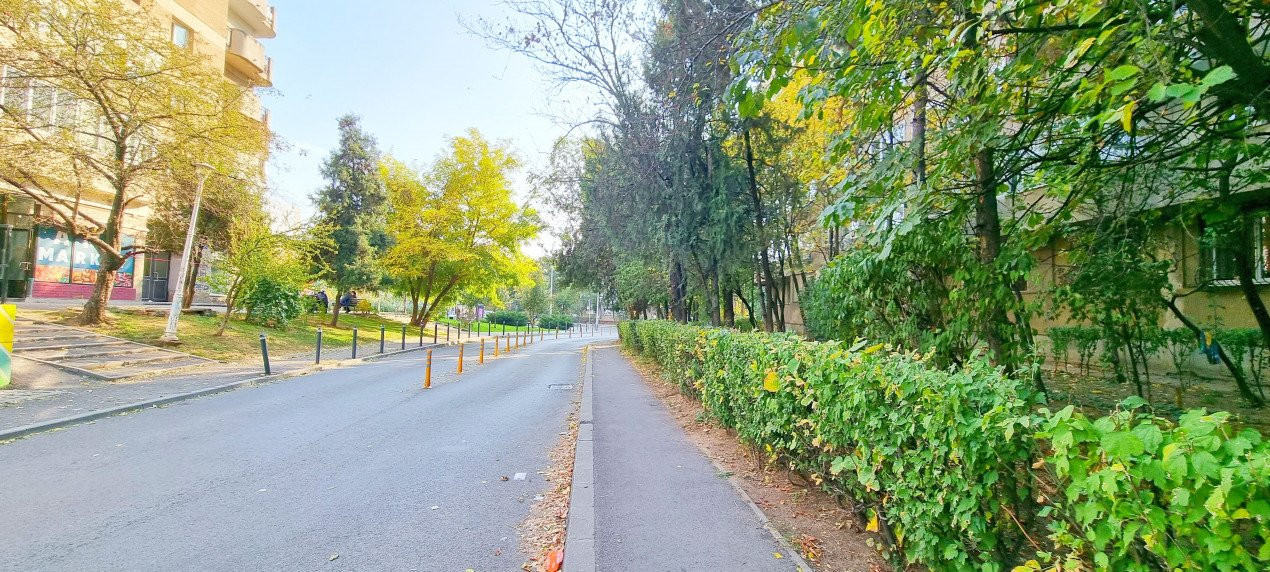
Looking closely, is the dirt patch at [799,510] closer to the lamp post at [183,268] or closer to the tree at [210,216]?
the lamp post at [183,268]

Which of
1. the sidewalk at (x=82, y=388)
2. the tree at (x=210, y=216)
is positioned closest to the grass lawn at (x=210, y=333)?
the sidewalk at (x=82, y=388)

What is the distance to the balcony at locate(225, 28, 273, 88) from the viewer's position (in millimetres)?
26547

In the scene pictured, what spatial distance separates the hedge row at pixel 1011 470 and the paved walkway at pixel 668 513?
2.49ft

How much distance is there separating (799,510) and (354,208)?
32.8 m

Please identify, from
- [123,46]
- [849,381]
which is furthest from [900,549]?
[123,46]

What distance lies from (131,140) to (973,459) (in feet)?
69.4

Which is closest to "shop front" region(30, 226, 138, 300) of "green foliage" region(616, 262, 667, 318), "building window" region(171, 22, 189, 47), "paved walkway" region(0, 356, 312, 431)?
"building window" region(171, 22, 189, 47)

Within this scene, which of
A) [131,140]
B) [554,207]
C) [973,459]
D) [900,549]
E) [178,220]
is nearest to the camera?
[973,459]

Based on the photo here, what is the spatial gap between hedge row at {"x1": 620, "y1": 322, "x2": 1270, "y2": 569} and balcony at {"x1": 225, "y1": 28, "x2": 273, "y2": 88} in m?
30.5

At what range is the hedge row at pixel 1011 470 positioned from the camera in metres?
1.63

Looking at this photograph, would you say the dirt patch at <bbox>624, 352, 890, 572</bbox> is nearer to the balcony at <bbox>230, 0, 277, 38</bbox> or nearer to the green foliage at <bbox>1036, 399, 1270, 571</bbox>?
the green foliage at <bbox>1036, 399, 1270, 571</bbox>

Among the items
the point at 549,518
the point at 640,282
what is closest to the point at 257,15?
the point at 640,282

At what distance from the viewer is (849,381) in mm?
3352

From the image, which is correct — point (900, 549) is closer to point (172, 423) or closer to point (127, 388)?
point (172, 423)
